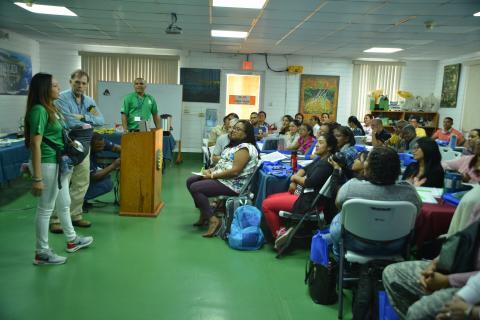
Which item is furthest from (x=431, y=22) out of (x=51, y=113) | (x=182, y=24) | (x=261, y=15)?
(x=51, y=113)

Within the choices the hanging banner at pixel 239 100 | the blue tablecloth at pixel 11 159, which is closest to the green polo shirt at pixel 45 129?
the blue tablecloth at pixel 11 159

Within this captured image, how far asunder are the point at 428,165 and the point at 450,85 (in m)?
6.85

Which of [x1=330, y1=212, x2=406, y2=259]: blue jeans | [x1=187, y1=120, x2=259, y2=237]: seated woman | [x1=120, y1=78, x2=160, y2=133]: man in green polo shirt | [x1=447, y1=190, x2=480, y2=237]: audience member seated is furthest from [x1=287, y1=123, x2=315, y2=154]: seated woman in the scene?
[x1=447, y1=190, x2=480, y2=237]: audience member seated

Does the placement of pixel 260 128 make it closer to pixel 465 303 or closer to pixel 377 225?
pixel 377 225

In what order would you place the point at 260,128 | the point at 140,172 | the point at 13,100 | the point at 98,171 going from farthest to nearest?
the point at 260,128 < the point at 13,100 < the point at 98,171 < the point at 140,172

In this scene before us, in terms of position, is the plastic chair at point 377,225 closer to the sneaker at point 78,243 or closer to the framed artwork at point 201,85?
the sneaker at point 78,243

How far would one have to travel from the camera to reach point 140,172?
4270mm

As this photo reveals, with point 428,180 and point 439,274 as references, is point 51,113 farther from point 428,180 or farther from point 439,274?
point 428,180

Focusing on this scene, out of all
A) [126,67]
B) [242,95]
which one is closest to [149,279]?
[126,67]

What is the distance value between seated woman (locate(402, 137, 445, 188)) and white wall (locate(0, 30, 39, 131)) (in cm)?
714

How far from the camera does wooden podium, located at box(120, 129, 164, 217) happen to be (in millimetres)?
4199

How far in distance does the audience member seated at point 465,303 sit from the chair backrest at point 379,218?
2.22ft

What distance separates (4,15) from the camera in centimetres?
588

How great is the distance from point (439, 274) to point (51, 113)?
2672 millimetres
